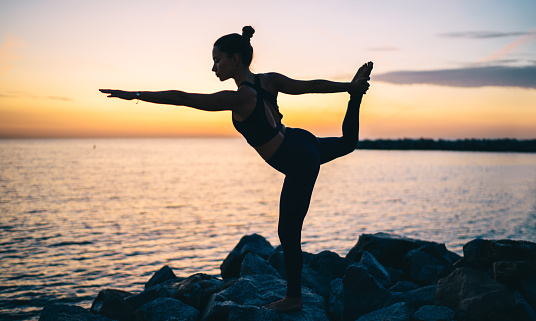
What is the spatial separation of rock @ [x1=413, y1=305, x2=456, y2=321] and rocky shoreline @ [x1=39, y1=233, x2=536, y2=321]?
0.01 meters

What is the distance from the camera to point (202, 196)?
40250 millimetres

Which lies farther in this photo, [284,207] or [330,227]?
[330,227]

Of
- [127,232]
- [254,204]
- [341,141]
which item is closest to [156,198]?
[254,204]

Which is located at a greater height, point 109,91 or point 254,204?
point 109,91

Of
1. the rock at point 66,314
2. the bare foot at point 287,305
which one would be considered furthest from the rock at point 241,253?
the bare foot at point 287,305

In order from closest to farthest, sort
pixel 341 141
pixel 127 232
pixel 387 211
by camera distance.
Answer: pixel 341 141 → pixel 127 232 → pixel 387 211

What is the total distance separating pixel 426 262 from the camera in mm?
8891

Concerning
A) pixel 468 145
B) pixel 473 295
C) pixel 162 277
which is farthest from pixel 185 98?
pixel 468 145

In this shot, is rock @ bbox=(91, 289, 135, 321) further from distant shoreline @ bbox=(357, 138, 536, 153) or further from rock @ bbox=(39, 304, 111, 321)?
distant shoreline @ bbox=(357, 138, 536, 153)

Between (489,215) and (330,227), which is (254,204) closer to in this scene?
(330,227)

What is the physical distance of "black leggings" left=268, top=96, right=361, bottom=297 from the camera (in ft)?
15.8

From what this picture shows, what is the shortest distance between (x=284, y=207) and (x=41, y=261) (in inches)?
579

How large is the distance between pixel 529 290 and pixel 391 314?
2145mm

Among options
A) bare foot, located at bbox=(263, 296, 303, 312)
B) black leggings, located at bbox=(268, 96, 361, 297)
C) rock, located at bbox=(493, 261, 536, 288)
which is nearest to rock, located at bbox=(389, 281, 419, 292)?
rock, located at bbox=(493, 261, 536, 288)
